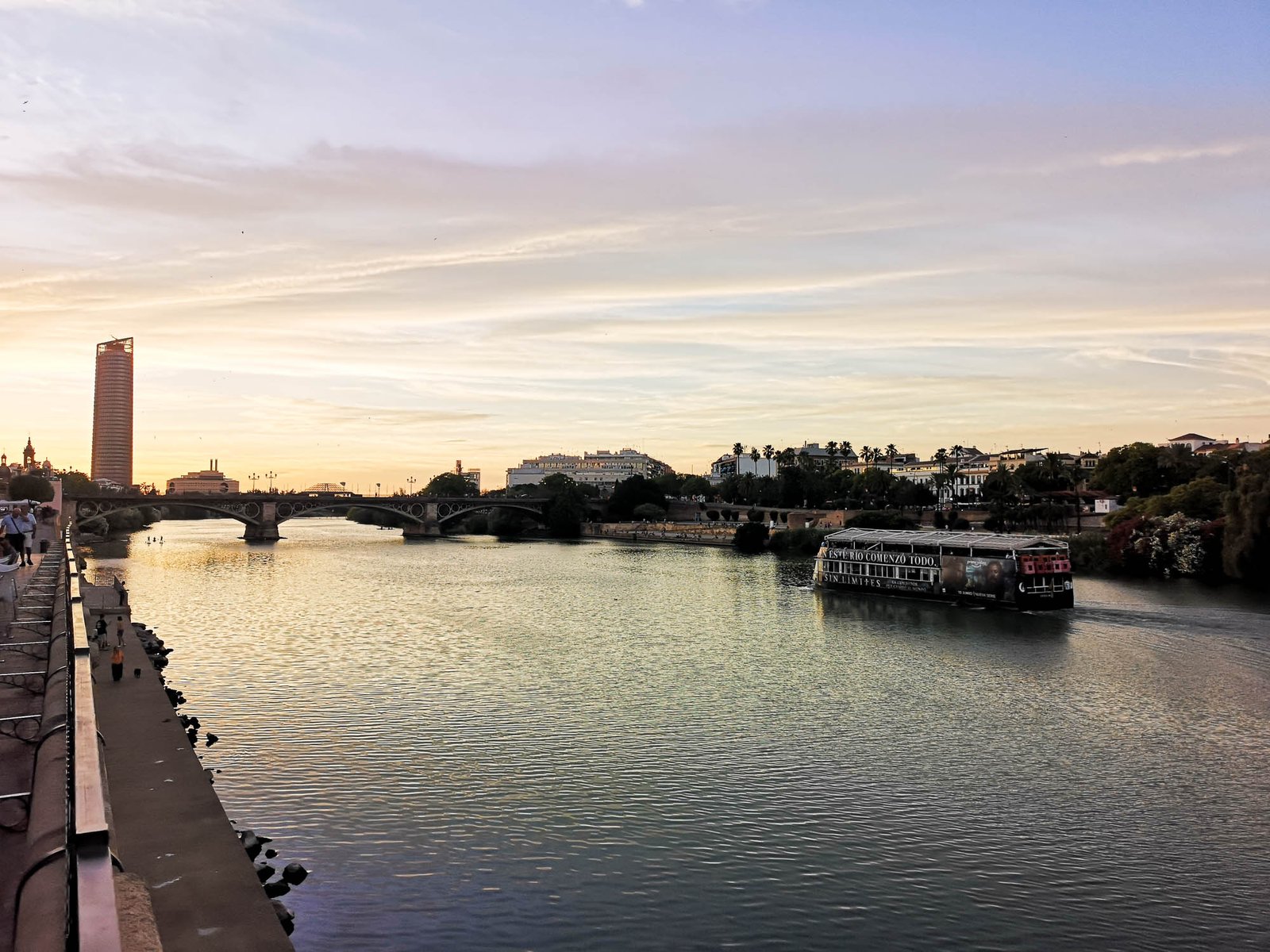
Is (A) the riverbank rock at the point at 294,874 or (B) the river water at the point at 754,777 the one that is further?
(A) the riverbank rock at the point at 294,874

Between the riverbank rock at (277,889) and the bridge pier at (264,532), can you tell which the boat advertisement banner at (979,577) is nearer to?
the riverbank rock at (277,889)

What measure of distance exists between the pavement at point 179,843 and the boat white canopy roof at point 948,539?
58002 mm

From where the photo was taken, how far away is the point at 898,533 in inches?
3371

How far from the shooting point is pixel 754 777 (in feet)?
104

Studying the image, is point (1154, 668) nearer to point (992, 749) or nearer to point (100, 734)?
point (992, 749)

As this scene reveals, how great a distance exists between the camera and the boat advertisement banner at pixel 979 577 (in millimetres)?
71188

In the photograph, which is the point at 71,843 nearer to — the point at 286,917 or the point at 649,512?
the point at 286,917

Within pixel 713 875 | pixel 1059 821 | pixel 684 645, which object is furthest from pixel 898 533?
pixel 713 875

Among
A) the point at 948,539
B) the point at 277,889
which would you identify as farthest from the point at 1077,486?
the point at 277,889

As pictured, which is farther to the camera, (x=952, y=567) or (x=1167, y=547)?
(x=1167, y=547)

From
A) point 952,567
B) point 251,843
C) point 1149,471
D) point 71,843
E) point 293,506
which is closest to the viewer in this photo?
point 71,843

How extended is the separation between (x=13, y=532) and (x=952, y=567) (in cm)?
6030

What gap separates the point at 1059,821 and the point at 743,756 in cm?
1001

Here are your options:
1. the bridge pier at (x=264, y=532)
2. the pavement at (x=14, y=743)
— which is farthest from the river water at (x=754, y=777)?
the bridge pier at (x=264, y=532)
